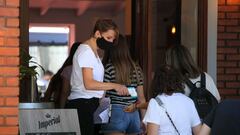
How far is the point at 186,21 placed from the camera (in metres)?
6.27

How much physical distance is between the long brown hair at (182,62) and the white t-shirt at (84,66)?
0.72 m

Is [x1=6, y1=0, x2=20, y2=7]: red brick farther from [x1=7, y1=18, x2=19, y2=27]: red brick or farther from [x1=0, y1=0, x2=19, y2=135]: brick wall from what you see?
[x1=7, y1=18, x2=19, y2=27]: red brick

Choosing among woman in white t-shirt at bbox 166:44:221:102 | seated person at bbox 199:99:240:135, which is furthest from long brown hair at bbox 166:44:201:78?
seated person at bbox 199:99:240:135

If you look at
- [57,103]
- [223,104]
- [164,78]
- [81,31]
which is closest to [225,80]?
[57,103]

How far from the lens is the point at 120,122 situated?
4.99m

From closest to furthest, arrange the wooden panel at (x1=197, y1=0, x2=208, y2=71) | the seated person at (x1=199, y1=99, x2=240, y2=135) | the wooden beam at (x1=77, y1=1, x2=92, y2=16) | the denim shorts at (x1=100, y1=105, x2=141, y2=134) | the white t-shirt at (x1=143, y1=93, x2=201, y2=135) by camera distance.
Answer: the seated person at (x1=199, y1=99, x2=240, y2=135)
the white t-shirt at (x1=143, y1=93, x2=201, y2=135)
the denim shorts at (x1=100, y1=105, x2=141, y2=134)
the wooden panel at (x1=197, y1=0, x2=208, y2=71)
the wooden beam at (x1=77, y1=1, x2=92, y2=16)

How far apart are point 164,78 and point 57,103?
2.34m

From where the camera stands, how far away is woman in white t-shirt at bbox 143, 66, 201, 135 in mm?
3857

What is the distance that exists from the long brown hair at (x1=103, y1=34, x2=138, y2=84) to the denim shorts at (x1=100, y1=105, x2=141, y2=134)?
28 centimetres

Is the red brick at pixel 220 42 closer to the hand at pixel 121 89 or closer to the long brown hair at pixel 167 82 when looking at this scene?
the hand at pixel 121 89

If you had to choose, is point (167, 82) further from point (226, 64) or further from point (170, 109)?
point (226, 64)

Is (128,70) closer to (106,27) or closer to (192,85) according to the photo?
(106,27)

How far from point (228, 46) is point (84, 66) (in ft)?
6.94

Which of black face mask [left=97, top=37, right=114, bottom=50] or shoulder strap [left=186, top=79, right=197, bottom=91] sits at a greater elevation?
black face mask [left=97, top=37, right=114, bottom=50]
